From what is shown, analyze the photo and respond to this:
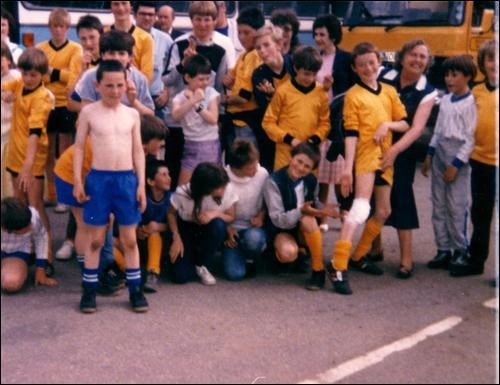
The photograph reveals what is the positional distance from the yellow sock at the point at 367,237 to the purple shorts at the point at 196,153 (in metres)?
1.10

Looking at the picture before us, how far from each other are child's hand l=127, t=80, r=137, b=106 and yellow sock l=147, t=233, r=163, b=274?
32.9 inches

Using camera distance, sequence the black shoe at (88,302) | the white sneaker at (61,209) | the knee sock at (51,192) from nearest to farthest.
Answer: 1. the black shoe at (88,302)
2. the white sneaker at (61,209)
3. the knee sock at (51,192)

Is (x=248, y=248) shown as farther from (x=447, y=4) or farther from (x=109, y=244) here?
(x=447, y=4)

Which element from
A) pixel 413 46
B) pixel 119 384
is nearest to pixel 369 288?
pixel 413 46

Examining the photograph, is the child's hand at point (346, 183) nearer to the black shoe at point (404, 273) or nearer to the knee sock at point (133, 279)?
the black shoe at point (404, 273)

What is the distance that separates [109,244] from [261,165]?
1426mm

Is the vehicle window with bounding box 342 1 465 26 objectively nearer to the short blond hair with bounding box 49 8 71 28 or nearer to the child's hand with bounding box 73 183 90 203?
the short blond hair with bounding box 49 8 71 28

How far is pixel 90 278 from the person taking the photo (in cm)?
445

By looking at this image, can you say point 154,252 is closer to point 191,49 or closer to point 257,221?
point 257,221

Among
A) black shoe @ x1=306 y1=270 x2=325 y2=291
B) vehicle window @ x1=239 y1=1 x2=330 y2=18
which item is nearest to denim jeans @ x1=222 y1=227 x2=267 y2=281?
black shoe @ x1=306 y1=270 x2=325 y2=291

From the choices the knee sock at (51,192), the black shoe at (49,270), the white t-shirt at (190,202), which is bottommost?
the black shoe at (49,270)

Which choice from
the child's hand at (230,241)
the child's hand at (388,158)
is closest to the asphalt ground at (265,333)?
the child's hand at (230,241)

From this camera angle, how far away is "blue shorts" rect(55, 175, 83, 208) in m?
4.59

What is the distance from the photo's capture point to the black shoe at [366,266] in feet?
17.3
